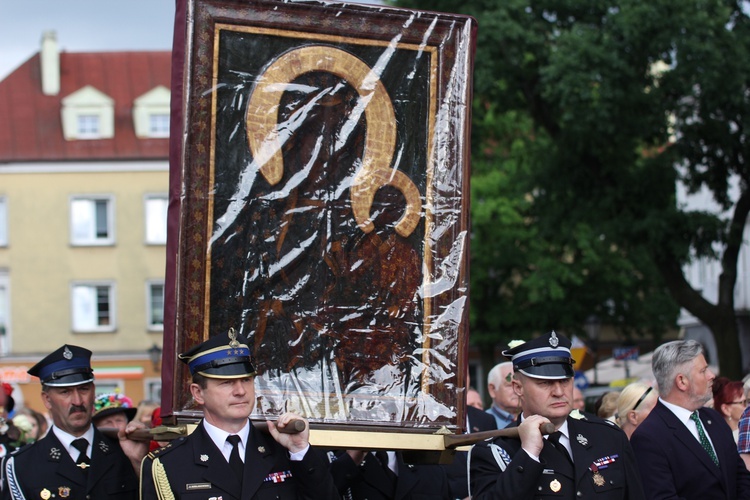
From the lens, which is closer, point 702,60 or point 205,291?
point 205,291

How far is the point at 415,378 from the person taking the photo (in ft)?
19.7

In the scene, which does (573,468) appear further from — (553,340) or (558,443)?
(553,340)

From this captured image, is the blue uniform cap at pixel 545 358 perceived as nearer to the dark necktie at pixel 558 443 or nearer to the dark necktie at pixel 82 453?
the dark necktie at pixel 558 443

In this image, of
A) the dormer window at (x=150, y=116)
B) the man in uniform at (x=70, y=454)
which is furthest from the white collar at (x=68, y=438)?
the dormer window at (x=150, y=116)

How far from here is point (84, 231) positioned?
135 ft

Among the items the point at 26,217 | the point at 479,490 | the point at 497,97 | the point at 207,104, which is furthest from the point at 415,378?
the point at 26,217

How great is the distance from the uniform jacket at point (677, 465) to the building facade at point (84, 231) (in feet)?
113

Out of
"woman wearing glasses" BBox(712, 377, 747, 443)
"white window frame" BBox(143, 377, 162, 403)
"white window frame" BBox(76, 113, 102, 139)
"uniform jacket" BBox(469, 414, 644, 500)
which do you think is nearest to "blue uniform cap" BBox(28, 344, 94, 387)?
"uniform jacket" BBox(469, 414, 644, 500)

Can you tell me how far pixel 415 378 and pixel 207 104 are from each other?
1.62 m

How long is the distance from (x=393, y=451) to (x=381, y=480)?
46 centimetres

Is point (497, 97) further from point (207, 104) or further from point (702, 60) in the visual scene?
point (207, 104)

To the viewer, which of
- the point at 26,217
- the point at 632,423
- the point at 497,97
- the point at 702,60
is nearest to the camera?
the point at 632,423

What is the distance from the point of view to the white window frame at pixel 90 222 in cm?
4084

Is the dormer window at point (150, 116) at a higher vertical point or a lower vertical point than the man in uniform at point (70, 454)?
higher
